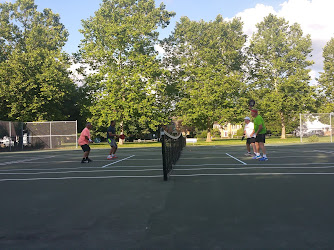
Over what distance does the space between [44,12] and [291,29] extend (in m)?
39.7

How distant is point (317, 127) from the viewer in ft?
119

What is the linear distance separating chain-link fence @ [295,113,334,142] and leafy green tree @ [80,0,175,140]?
15577 millimetres

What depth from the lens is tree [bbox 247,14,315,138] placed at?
2096 inches

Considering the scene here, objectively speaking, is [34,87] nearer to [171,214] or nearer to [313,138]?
[313,138]

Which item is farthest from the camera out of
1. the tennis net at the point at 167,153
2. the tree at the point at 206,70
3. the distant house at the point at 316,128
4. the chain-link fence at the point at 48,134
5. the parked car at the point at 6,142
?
the tree at the point at 206,70

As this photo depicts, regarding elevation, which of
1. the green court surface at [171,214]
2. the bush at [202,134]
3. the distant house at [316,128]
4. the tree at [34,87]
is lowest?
the green court surface at [171,214]

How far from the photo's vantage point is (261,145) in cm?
1303

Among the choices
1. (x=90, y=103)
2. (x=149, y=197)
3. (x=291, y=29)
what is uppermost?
(x=291, y=29)

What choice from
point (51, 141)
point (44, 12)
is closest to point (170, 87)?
point (51, 141)

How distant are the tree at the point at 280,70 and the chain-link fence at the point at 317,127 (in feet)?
51.2

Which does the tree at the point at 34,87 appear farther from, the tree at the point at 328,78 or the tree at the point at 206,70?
the tree at the point at 328,78

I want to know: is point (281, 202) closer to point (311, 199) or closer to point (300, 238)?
point (311, 199)

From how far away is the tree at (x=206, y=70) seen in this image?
48062mm

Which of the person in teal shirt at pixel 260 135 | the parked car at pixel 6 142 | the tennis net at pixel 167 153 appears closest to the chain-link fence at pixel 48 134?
the parked car at pixel 6 142
